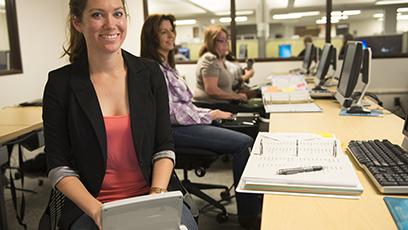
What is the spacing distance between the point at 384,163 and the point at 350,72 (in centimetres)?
110

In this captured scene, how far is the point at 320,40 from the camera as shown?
6.10 meters

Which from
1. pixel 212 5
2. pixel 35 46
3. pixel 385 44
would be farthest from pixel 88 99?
pixel 212 5

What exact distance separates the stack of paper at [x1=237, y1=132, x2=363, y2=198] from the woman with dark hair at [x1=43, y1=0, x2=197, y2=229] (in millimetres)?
309

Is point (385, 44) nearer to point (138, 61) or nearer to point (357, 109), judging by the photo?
point (357, 109)

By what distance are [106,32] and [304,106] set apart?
152 centimetres

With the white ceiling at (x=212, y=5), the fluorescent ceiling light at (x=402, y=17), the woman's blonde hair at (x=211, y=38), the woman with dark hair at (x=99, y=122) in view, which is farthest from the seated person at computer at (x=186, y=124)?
the fluorescent ceiling light at (x=402, y=17)

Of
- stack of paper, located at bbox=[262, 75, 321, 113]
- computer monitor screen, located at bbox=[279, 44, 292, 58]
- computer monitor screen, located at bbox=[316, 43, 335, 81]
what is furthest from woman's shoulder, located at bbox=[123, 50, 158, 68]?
computer monitor screen, located at bbox=[279, 44, 292, 58]

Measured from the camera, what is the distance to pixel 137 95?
1.43 m

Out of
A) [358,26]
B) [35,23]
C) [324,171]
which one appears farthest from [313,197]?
[358,26]

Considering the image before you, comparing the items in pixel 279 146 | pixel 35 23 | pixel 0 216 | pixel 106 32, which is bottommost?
pixel 0 216

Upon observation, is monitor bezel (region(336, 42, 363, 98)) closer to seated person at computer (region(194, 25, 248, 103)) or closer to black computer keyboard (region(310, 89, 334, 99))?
black computer keyboard (region(310, 89, 334, 99))

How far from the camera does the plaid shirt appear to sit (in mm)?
2193

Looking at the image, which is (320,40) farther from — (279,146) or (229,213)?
(279,146)

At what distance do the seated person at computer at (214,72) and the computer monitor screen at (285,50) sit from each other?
2.74m
